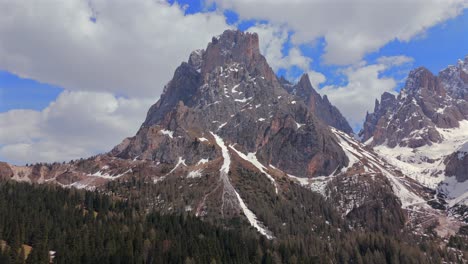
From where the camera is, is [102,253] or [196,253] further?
[196,253]

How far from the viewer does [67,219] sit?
638 ft

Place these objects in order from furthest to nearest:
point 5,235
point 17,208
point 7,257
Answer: point 17,208 < point 5,235 < point 7,257

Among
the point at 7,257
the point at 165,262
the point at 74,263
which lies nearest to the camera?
the point at 7,257

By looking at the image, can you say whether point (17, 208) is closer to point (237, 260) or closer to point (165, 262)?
point (165, 262)

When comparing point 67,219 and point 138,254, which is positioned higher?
point 67,219

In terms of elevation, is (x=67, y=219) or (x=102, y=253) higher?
(x=67, y=219)

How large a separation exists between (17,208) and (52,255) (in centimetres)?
4558

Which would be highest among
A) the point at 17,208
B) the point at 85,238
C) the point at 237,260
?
the point at 17,208

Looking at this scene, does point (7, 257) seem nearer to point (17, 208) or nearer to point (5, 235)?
point (5, 235)

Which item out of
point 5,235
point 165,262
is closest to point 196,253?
point 165,262

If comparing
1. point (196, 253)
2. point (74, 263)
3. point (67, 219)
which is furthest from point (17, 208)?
point (196, 253)

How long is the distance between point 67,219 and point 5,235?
112 feet

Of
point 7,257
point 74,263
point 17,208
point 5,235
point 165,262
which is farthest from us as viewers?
point 17,208

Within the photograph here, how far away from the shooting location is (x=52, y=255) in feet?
519
